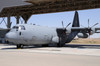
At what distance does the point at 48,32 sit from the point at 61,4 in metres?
9.42

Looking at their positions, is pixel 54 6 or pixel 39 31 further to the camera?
pixel 54 6

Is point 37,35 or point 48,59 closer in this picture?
point 48,59

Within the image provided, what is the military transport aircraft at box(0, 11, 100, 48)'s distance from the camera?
68.4ft

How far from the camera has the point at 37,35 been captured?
76.9 feet

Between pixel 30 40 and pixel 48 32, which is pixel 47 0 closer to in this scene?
pixel 48 32

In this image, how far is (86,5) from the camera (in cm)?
3272

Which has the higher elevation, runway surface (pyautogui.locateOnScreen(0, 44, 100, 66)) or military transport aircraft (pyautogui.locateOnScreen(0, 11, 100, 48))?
military transport aircraft (pyautogui.locateOnScreen(0, 11, 100, 48))

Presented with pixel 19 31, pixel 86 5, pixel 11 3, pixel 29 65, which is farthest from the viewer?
pixel 11 3

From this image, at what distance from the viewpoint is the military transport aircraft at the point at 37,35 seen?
20.9m

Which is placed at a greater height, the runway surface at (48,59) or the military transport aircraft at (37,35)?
the military transport aircraft at (37,35)

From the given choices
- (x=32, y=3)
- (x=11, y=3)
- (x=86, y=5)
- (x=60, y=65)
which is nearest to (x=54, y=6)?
(x=32, y=3)

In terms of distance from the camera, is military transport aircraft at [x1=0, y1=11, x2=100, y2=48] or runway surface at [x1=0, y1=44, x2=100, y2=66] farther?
military transport aircraft at [x1=0, y1=11, x2=100, y2=48]

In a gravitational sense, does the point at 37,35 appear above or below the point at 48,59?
above

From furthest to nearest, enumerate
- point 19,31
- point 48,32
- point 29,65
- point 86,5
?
point 86,5, point 48,32, point 19,31, point 29,65
